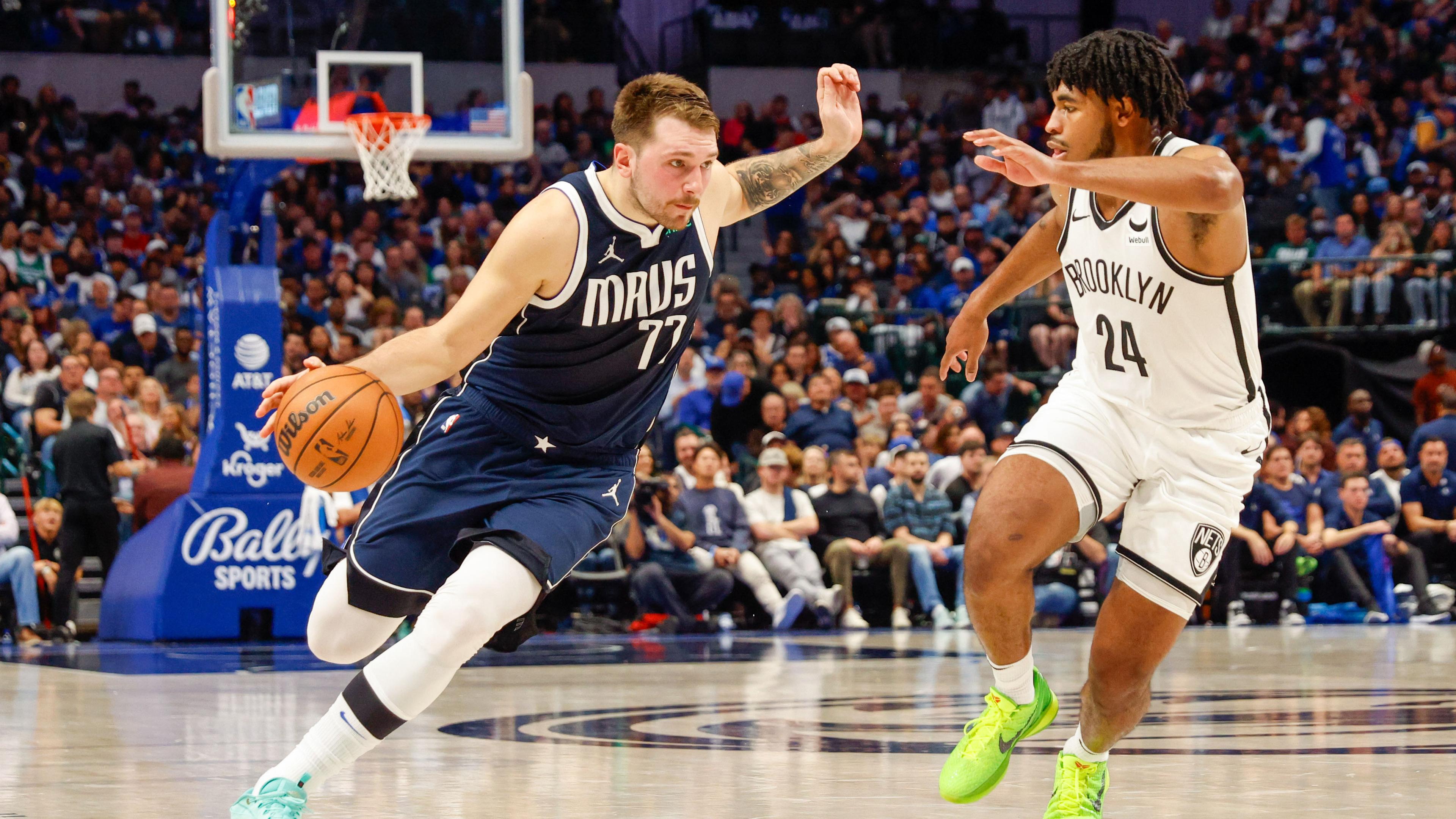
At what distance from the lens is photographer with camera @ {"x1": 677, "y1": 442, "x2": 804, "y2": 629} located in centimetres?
1234

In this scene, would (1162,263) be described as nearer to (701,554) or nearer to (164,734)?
(164,734)

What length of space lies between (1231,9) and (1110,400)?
21.6 metres

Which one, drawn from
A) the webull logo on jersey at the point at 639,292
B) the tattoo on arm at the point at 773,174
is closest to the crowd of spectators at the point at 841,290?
the tattoo on arm at the point at 773,174

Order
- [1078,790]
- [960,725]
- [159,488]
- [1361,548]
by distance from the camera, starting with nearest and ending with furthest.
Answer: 1. [1078,790]
2. [960,725]
3. [159,488]
4. [1361,548]

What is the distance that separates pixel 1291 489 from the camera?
13.5 meters

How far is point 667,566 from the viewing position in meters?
12.4

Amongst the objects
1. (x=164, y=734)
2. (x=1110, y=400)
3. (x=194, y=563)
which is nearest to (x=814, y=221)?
(x=194, y=563)

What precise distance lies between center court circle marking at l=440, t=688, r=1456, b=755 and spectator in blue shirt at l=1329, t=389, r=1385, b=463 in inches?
292

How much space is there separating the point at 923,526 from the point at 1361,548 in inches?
140

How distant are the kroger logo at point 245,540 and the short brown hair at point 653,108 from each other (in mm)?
7377

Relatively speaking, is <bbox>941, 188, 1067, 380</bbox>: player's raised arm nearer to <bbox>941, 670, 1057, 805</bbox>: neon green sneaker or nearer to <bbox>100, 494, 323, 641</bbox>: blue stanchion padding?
<bbox>941, 670, 1057, 805</bbox>: neon green sneaker

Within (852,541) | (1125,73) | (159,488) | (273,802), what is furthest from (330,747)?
(852,541)

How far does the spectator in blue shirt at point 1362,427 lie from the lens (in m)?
15.2

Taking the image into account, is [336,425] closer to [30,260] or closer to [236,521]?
[236,521]
